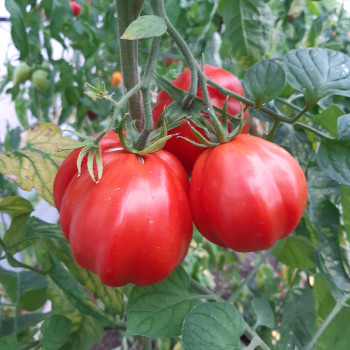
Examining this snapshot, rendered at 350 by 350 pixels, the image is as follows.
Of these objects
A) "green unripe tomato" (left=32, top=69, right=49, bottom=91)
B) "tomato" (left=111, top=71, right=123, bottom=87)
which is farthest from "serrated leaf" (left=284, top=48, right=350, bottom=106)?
"tomato" (left=111, top=71, right=123, bottom=87)

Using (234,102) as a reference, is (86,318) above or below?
below

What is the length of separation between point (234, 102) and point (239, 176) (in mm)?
145

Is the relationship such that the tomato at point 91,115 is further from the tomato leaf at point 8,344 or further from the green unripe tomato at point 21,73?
the tomato leaf at point 8,344

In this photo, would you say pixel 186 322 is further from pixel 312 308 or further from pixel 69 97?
pixel 69 97

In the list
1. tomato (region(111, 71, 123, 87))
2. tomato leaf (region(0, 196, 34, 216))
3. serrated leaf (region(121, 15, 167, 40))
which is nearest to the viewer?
serrated leaf (region(121, 15, 167, 40))

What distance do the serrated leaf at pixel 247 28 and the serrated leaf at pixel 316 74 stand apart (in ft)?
0.52

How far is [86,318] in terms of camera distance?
0.66 meters

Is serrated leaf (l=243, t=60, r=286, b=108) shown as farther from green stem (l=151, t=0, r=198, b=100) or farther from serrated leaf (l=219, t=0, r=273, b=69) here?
serrated leaf (l=219, t=0, r=273, b=69)

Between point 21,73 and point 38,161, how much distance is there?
2.82 ft

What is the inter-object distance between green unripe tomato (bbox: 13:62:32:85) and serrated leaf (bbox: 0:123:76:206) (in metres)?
0.82

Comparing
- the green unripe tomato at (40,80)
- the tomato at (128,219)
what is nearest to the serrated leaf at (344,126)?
the tomato at (128,219)

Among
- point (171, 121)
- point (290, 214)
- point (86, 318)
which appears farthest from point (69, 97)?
point (290, 214)

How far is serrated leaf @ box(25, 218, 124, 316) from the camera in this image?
0.52 m

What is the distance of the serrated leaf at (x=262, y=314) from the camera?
52cm
